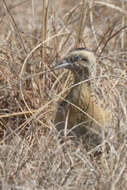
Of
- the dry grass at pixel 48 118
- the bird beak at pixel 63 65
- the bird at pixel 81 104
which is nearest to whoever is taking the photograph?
the dry grass at pixel 48 118

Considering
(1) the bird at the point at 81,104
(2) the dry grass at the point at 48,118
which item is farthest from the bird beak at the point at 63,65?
(2) the dry grass at the point at 48,118

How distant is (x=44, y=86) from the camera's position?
15.1 feet

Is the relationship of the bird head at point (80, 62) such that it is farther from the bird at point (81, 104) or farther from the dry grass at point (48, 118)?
the dry grass at point (48, 118)

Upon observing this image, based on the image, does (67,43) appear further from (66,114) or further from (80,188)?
(80,188)

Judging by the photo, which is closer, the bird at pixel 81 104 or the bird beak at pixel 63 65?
the bird at pixel 81 104

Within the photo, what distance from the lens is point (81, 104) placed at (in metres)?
4.11

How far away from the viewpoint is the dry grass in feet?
11.0

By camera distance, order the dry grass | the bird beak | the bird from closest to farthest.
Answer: the dry grass, the bird, the bird beak

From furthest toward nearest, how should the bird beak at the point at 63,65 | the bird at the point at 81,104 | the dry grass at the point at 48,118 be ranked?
1. the bird beak at the point at 63,65
2. the bird at the point at 81,104
3. the dry grass at the point at 48,118

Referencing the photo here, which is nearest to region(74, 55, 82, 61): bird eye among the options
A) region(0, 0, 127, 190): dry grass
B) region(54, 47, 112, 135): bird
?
region(54, 47, 112, 135): bird

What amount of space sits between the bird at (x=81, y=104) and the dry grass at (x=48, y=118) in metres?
0.09

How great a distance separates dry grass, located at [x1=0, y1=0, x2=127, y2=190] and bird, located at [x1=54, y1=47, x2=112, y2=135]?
0.09m

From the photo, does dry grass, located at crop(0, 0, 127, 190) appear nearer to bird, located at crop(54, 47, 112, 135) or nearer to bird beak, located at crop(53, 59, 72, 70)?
bird, located at crop(54, 47, 112, 135)

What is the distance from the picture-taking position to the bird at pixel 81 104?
3980mm
